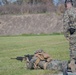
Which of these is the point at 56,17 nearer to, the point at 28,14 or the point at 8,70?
the point at 28,14

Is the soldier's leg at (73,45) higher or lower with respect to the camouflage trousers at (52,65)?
higher

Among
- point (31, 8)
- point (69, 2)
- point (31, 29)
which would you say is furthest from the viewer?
point (31, 8)

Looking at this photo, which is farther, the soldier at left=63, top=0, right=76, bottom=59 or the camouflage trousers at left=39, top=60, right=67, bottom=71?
the camouflage trousers at left=39, top=60, right=67, bottom=71

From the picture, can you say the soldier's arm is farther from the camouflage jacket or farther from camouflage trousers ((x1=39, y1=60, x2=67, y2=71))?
camouflage trousers ((x1=39, y1=60, x2=67, y2=71))

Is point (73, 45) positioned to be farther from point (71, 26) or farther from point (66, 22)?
point (66, 22)

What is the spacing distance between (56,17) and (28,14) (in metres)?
4.39

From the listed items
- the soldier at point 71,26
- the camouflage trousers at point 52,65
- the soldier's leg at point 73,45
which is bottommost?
the camouflage trousers at point 52,65

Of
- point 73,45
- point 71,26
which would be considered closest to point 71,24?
point 71,26

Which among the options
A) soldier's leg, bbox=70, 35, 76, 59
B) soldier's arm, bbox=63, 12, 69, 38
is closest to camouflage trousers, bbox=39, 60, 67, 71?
soldier's leg, bbox=70, 35, 76, 59


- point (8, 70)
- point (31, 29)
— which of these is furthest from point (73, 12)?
point (31, 29)

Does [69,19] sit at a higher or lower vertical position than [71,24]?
higher

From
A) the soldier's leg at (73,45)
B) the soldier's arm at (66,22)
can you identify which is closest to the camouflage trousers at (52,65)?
the soldier's leg at (73,45)

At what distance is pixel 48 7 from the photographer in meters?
53.2

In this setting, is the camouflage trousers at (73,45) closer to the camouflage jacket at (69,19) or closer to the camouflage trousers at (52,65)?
the camouflage jacket at (69,19)
